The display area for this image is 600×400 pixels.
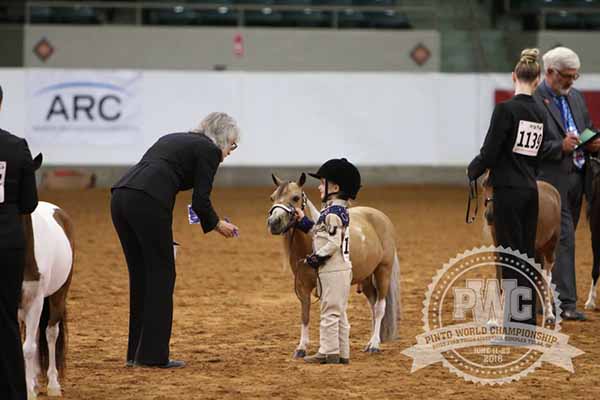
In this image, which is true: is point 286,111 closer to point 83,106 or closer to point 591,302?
point 83,106

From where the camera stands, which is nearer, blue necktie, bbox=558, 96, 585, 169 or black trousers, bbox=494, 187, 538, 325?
black trousers, bbox=494, 187, 538, 325

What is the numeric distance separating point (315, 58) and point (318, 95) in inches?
160

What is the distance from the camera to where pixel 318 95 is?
1889cm

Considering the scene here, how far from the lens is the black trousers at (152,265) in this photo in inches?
272

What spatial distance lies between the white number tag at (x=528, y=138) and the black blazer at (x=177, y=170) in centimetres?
213

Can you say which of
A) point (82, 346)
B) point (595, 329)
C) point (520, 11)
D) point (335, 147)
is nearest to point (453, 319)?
point (595, 329)

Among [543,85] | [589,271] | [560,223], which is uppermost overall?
[543,85]

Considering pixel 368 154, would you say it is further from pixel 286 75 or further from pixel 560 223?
pixel 560 223

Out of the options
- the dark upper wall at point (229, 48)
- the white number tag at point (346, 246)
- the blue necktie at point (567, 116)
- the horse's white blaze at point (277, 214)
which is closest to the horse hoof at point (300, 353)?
the white number tag at point (346, 246)

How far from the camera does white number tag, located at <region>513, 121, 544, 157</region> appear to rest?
7.40 metres

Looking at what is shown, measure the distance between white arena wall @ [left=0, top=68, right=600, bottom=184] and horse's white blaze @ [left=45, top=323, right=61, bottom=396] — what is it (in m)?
12.2

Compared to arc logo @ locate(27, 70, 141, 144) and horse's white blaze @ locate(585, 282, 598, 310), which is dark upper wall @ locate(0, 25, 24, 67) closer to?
arc logo @ locate(27, 70, 141, 144)

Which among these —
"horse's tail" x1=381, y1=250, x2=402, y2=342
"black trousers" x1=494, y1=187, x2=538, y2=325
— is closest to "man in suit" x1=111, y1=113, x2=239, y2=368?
"horse's tail" x1=381, y1=250, x2=402, y2=342

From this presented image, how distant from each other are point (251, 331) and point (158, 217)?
5.78 ft
